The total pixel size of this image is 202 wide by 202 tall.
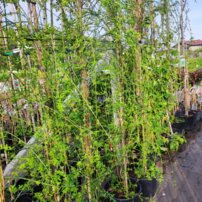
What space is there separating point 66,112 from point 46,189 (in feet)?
1.99

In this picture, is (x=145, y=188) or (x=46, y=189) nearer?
(x=46, y=189)

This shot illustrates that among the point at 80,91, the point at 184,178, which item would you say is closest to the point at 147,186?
the point at 184,178

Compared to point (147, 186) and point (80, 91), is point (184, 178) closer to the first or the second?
point (147, 186)

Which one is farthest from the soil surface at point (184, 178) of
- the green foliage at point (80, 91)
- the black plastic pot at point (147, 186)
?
the green foliage at point (80, 91)

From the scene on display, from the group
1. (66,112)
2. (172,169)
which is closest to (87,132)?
(66,112)

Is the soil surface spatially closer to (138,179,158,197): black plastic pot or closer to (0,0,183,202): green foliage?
(138,179,158,197): black plastic pot

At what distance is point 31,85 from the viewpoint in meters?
1.56

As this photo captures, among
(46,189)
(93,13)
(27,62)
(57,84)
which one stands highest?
(93,13)

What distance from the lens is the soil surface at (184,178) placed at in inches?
96.7

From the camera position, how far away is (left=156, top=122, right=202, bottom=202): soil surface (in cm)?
246

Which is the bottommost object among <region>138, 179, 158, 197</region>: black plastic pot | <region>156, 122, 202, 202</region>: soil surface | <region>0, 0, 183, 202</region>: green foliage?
<region>156, 122, 202, 202</region>: soil surface

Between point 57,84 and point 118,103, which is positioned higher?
point 57,84

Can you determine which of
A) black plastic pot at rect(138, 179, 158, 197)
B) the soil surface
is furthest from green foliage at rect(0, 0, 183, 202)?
the soil surface

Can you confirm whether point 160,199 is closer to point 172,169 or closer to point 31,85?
point 172,169
